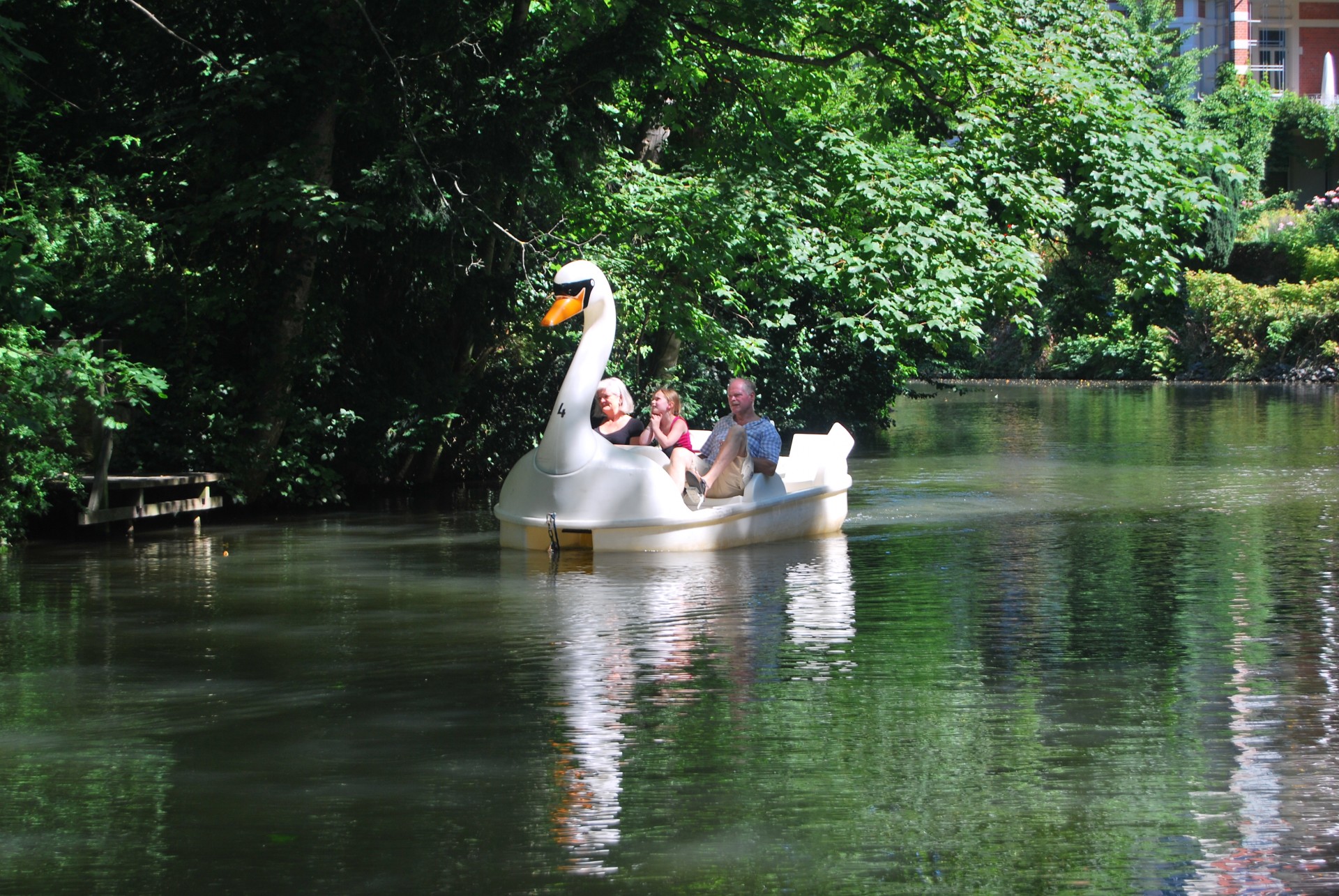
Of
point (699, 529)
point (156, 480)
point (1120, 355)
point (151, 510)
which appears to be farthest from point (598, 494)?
point (1120, 355)

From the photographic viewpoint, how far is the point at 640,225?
19.6m

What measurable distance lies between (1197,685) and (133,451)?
39.4 ft

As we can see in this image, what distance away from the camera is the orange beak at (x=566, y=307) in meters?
14.2

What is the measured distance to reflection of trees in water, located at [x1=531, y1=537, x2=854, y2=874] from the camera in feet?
21.0

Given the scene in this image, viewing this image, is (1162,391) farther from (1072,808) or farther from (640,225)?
(1072,808)

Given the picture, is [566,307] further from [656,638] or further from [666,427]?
[656,638]

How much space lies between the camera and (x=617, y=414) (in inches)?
595

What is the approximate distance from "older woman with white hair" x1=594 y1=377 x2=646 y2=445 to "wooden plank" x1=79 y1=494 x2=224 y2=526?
4550mm

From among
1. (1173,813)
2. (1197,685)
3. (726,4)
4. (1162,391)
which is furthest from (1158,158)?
(1162,391)

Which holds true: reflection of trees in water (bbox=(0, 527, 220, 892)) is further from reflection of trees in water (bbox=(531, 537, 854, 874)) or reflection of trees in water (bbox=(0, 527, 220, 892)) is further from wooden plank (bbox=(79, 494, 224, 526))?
wooden plank (bbox=(79, 494, 224, 526))

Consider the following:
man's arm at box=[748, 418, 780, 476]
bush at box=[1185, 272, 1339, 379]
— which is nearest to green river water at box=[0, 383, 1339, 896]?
man's arm at box=[748, 418, 780, 476]

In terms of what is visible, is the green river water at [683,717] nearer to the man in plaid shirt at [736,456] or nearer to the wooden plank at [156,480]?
the man in plaid shirt at [736,456]

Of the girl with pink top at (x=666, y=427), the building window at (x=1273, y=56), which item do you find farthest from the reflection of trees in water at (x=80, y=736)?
the building window at (x=1273, y=56)

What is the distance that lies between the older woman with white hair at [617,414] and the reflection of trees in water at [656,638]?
186 centimetres
